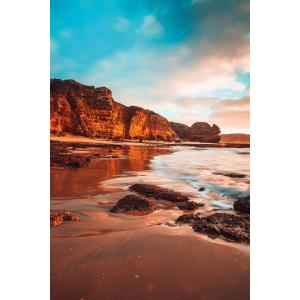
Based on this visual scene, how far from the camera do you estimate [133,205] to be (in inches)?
71.6

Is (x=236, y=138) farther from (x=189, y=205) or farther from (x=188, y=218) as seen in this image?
(x=188, y=218)

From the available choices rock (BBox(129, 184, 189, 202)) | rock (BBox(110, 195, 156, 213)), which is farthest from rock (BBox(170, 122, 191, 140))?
rock (BBox(110, 195, 156, 213))

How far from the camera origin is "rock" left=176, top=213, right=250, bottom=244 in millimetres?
1473

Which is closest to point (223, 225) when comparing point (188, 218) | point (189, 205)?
point (188, 218)

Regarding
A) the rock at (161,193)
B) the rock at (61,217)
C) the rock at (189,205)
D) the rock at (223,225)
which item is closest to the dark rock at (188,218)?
the rock at (223,225)

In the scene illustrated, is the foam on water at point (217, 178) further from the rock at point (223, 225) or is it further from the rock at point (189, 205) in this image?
the rock at point (223, 225)

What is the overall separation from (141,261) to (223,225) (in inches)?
23.2

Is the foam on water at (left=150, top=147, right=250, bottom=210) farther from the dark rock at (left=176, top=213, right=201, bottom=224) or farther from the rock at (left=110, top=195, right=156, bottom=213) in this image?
the rock at (left=110, top=195, right=156, bottom=213)

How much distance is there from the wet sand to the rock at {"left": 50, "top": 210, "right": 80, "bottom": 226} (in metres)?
0.04

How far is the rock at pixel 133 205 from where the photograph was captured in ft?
5.91

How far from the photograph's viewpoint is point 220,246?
53.7 inches

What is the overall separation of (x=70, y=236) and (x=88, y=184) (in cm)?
118

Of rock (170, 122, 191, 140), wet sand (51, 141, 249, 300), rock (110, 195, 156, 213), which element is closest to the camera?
wet sand (51, 141, 249, 300)

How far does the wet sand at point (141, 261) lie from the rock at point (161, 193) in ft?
0.83
